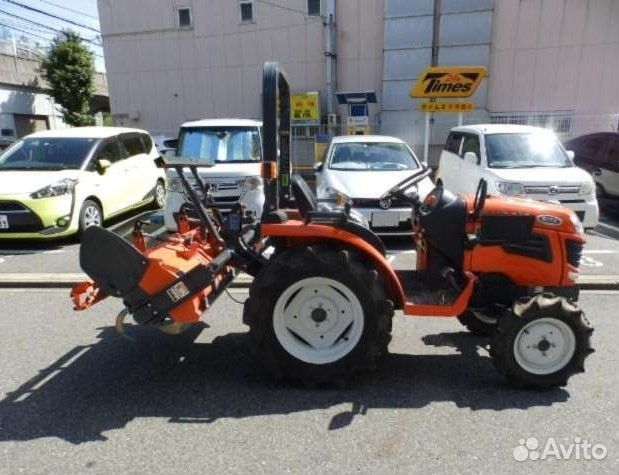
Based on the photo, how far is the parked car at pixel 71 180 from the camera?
5.98 m

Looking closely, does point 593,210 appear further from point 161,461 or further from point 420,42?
point 420,42

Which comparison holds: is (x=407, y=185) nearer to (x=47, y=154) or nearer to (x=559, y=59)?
(x=47, y=154)

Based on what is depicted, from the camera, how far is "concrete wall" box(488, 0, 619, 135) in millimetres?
12688

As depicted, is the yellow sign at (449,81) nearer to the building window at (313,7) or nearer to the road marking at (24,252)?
the building window at (313,7)

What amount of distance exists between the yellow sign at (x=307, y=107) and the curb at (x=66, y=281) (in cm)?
984

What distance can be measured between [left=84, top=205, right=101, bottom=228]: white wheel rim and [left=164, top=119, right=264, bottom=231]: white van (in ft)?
4.47

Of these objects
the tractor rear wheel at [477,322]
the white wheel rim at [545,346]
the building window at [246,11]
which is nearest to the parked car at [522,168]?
the tractor rear wheel at [477,322]

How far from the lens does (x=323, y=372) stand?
2.84 m

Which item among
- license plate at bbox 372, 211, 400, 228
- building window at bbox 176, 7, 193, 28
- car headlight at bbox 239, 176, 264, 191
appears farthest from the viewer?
building window at bbox 176, 7, 193, 28

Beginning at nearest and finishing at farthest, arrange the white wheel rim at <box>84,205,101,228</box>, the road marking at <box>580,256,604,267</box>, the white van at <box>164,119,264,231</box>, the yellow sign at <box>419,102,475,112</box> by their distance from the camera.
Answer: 1. the road marking at <box>580,256,604,267</box>
2. the white van at <box>164,119,264,231</box>
3. the white wheel rim at <box>84,205,101,228</box>
4. the yellow sign at <box>419,102,475,112</box>

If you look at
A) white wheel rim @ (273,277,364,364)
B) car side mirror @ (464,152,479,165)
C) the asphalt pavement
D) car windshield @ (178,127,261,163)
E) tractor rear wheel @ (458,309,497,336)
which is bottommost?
the asphalt pavement

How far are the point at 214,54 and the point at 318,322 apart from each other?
14.3 meters

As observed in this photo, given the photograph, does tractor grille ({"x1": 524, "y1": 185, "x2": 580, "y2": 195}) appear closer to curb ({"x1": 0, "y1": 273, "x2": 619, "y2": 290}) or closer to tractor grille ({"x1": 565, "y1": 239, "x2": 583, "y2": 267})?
curb ({"x1": 0, "y1": 273, "x2": 619, "y2": 290})

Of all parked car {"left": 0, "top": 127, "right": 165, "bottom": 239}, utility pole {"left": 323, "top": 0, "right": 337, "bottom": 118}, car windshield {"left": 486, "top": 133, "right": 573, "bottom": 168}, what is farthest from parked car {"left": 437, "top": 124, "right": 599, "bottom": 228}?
utility pole {"left": 323, "top": 0, "right": 337, "bottom": 118}
